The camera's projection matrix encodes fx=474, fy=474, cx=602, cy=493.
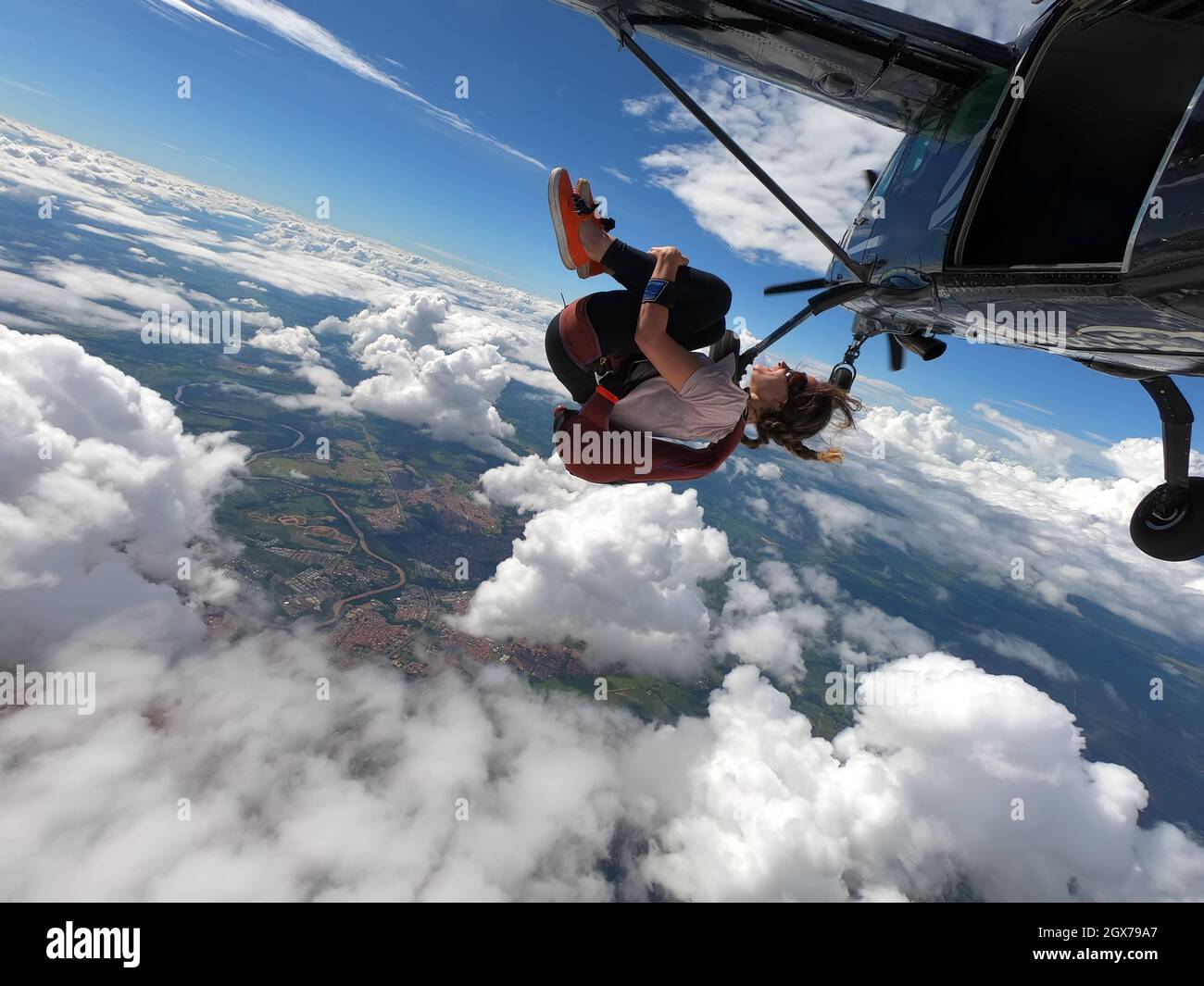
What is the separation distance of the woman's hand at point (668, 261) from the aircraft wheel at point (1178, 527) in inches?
254

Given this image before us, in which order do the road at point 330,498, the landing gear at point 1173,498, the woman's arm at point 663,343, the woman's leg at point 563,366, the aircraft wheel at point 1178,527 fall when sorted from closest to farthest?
the woman's arm at point 663,343, the woman's leg at point 563,366, the landing gear at point 1173,498, the aircraft wheel at point 1178,527, the road at point 330,498

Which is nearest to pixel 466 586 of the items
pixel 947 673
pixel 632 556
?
pixel 632 556

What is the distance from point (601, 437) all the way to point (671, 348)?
2.00 feet

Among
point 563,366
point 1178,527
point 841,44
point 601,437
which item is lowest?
point 1178,527

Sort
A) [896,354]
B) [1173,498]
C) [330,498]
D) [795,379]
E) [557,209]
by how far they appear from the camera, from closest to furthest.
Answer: [557,209], [795,379], [1173,498], [896,354], [330,498]

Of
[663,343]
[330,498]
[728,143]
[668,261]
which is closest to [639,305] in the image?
[668,261]

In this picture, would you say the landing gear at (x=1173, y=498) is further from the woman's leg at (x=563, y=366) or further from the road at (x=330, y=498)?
the road at (x=330, y=498)

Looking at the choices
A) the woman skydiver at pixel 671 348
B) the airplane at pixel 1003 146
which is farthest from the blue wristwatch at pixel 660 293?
the airplane at pixel 1003 146

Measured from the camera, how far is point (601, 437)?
8.27ft

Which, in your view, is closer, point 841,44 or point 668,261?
point 668,261

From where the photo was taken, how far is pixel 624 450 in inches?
101

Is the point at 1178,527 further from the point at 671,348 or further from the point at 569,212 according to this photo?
the point at 569,212

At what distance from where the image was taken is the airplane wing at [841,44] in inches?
152

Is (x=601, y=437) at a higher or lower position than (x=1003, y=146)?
lower
